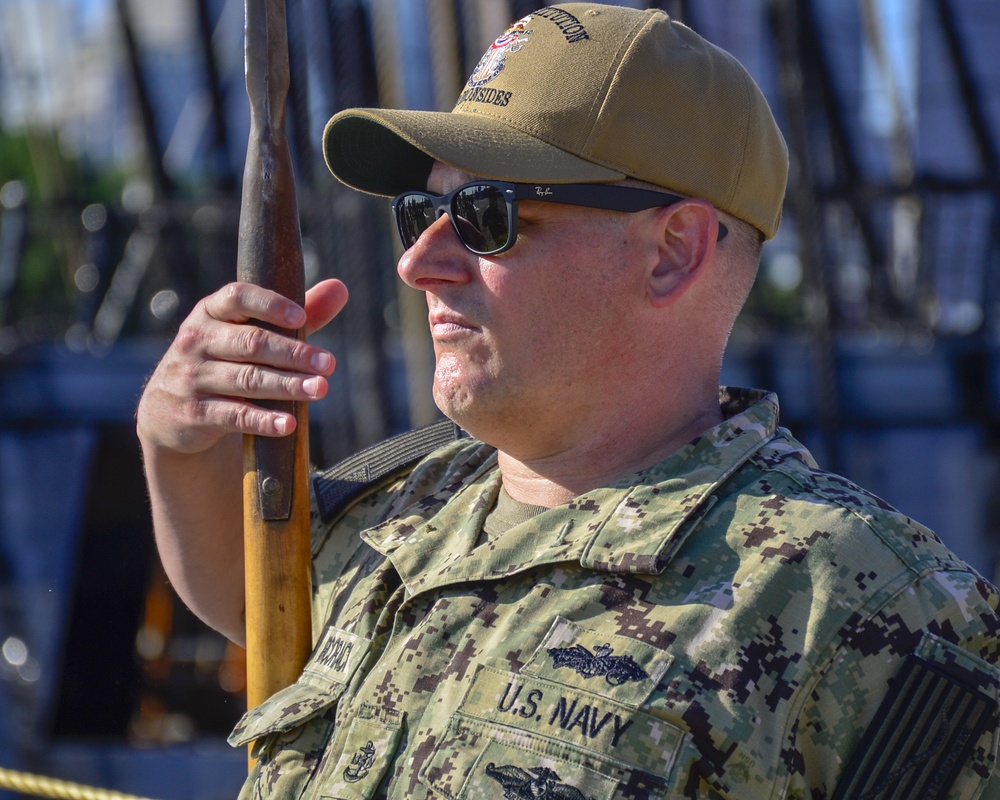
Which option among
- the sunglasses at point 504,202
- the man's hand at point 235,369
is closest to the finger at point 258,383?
the man's hand at point 235,369

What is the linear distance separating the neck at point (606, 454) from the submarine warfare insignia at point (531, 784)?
0.42 metres

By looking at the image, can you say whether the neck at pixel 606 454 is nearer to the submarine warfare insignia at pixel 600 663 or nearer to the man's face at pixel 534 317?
the man's face at pixel 534 317

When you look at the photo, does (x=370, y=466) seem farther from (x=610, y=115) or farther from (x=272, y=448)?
(x=610, y=115)

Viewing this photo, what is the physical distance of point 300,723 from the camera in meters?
1.67

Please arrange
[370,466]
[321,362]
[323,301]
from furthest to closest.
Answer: [370,466], [323,301], [321,362]

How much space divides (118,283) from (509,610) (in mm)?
7528

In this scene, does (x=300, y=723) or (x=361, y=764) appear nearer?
(x=361, y=764)

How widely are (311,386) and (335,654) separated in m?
0.37

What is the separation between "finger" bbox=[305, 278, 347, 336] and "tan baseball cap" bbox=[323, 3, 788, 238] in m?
0.28

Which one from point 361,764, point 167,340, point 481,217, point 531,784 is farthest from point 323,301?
point 167,340

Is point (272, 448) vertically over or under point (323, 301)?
under

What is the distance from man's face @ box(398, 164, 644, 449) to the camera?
162cm

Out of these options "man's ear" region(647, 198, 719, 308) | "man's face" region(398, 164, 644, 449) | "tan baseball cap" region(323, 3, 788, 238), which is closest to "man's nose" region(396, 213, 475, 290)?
"man's face" region(398, 164, 644, 449)

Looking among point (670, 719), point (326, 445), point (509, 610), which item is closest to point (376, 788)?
point (509, 610)
